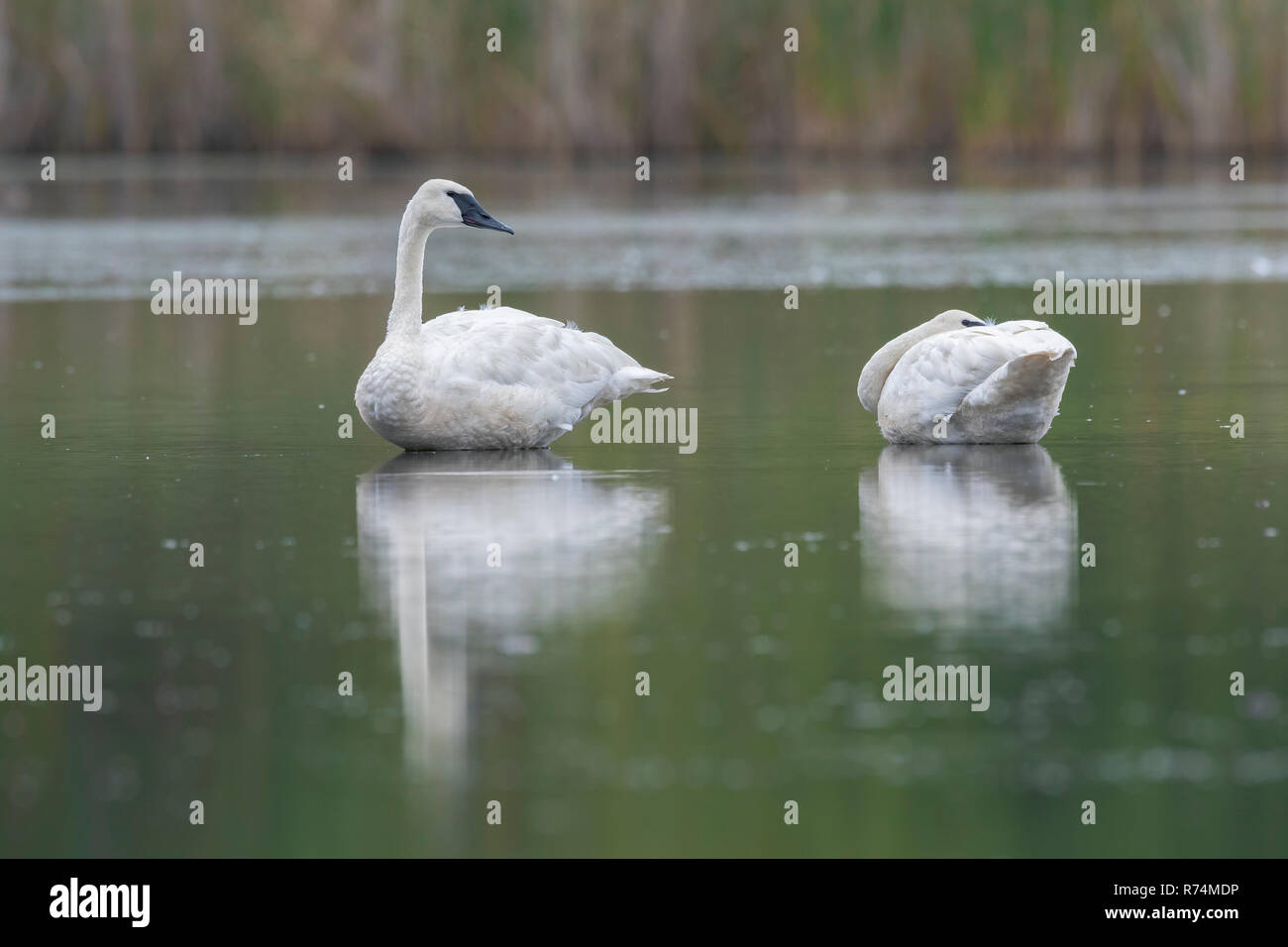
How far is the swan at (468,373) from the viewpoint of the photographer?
33.0 ft

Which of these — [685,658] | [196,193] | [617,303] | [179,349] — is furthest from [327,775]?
[196,193]

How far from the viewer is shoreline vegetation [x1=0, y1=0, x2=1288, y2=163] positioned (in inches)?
1196

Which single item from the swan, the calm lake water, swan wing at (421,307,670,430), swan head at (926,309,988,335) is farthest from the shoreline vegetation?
the swan

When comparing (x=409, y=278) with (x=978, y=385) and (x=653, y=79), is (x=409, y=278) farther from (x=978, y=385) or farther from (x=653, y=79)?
(x=653, y=79)

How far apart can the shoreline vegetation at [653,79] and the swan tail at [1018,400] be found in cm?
2105

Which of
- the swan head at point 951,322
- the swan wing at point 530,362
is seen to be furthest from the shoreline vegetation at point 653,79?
the swan wing at point 530,362

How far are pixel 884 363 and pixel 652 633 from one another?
13.9 ft

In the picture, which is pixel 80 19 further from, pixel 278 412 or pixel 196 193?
pixel 278 412

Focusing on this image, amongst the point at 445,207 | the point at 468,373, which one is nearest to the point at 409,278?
the point at 445,207

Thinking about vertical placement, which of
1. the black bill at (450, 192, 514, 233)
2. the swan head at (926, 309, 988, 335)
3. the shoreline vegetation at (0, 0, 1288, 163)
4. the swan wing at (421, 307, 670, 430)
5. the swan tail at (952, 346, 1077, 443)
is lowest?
the swan tail at (952, 346, 1077, 443)

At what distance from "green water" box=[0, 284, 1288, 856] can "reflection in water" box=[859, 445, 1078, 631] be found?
0.08ft

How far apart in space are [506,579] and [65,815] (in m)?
2.40

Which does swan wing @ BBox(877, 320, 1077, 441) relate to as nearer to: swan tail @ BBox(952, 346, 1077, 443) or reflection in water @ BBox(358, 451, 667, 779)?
swan tail @ BBox(952, 346, 1077, 443)

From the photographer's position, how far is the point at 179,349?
15.0m
